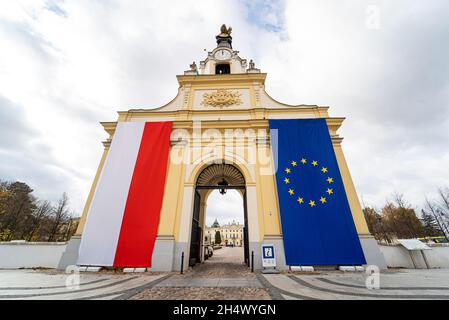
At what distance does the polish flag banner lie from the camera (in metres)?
7.32

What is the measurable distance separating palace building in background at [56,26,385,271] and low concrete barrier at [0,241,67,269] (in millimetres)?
1429

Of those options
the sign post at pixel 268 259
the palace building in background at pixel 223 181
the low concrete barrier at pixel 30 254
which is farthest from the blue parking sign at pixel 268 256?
the low concrete barrier at pixel 30 254

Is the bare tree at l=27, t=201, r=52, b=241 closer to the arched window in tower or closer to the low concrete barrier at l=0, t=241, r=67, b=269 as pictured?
the low concrete barrier at l=0, t=241, r=67, b=269

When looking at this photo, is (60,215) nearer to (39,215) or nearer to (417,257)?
(39,215)

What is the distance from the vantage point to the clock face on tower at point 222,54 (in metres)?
14.6

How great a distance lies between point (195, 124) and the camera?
400 inches

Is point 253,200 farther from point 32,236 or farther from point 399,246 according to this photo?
point 32,236

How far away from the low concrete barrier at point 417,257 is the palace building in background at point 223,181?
2.45 meters

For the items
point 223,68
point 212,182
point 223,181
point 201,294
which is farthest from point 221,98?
point 201,294

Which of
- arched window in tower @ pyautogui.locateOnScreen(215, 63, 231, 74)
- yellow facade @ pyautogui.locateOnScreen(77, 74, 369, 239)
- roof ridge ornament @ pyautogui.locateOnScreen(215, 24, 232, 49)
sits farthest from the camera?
roof ridge ornament @ pyautogui.locateOnScreen(215, 24, 232, 49)

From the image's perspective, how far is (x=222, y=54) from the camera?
14844mm

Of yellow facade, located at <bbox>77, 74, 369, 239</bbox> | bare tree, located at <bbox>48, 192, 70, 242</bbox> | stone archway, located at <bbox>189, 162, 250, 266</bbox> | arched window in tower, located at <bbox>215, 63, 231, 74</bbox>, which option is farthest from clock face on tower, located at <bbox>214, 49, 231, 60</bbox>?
bare tree, located at <bbox>48, 192, 70, 242</bbox>
